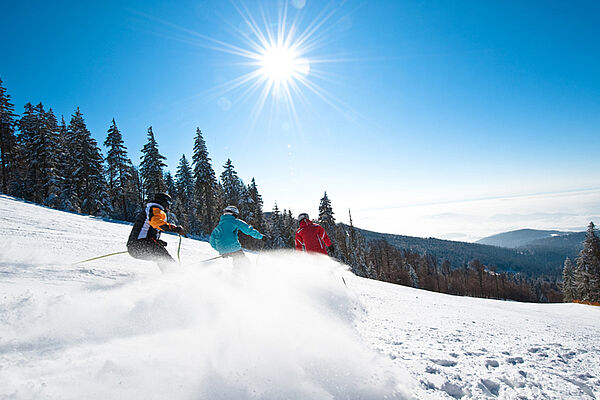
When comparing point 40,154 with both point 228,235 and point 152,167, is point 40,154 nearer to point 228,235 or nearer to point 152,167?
point 152,167

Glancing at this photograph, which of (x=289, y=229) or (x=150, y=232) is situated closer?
(x=150, y=232)

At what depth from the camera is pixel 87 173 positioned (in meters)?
30.5

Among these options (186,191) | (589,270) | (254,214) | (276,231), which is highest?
(186,191)

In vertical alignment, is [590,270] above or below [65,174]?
below

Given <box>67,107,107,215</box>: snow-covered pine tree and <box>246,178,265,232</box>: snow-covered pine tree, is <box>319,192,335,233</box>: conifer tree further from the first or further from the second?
<box>67,107,107,215</box>: snow-covered pine tree

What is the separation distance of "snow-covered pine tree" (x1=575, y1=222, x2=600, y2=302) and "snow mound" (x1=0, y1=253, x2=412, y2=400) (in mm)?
40660

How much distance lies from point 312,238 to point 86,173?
116ft

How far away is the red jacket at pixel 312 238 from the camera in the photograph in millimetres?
7465

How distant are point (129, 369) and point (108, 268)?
5.13 m

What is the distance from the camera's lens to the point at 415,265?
93.3 meters

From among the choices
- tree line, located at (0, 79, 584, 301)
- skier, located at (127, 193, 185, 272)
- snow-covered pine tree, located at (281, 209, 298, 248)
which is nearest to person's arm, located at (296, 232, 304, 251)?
skier, located at (127, 193, 185, 272)

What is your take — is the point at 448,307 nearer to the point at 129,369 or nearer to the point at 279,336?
the point at 279,336

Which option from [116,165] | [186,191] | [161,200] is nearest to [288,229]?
[186,191]

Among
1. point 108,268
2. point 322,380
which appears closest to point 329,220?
point 108,268
